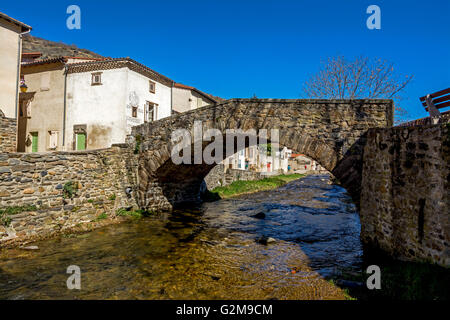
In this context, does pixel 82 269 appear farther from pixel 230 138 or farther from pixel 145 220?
pixel 230 138

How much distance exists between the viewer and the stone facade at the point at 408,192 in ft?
16.3

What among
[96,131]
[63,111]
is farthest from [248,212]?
[63,111]

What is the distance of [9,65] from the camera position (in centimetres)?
1446

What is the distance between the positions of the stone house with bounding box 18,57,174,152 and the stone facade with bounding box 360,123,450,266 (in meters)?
15.3

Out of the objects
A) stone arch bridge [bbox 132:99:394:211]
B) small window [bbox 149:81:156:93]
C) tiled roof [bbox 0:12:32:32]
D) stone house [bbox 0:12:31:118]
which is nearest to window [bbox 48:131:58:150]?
stone house [bbox 0:12:31:118]

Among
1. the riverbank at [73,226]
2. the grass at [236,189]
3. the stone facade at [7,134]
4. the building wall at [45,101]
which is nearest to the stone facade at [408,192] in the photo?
the riverbank at [73,226]

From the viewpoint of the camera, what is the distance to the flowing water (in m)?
5.55

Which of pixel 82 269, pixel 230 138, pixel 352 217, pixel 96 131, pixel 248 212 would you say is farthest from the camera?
pixel 96 131

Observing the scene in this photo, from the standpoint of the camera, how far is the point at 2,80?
556 inches

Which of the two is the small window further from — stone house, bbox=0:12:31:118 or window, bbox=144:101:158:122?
stone house, bbox=0:12:31:118

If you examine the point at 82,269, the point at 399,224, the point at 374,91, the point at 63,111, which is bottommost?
the point at 82,269

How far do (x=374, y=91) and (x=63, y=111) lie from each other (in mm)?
22049

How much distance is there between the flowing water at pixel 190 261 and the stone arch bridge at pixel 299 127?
2603 millimetres

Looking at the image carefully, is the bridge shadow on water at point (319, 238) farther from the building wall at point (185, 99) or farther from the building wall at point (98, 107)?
the building wall at point (185, 99)
